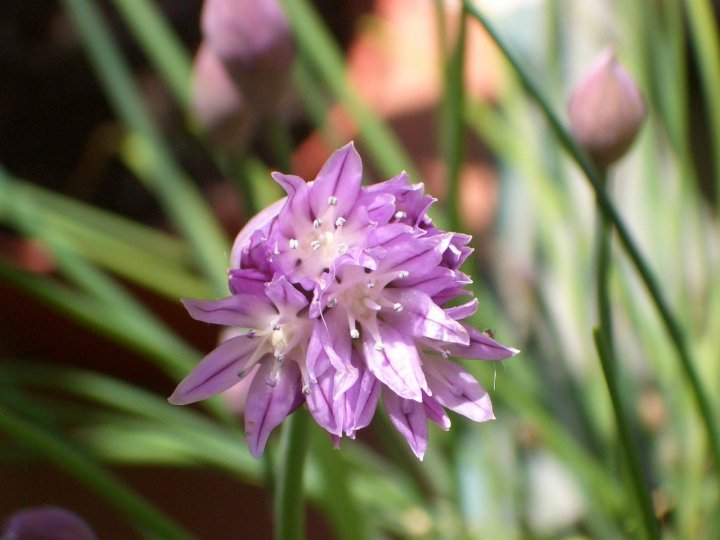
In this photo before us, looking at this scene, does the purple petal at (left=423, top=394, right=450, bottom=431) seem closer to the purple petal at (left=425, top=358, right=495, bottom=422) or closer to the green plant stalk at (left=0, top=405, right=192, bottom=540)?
the purple petal at (left=425, top=358, right=495, bottom=422)

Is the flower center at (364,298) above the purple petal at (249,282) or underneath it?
underneath

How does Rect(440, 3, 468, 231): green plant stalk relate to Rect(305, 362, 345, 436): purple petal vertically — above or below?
above

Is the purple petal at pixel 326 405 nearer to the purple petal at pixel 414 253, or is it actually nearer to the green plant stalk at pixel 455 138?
the purple petal at pixel 414 253

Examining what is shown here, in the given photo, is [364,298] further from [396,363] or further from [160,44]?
[160,44]

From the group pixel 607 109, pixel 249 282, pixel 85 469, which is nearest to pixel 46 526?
pixel 85 469

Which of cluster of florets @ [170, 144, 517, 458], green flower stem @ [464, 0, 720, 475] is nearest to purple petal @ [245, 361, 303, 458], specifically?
cluster of florets @ [170, 144, 517, 458]

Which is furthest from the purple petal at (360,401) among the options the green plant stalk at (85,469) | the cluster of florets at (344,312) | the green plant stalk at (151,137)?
the green plant stalk at (151,137)

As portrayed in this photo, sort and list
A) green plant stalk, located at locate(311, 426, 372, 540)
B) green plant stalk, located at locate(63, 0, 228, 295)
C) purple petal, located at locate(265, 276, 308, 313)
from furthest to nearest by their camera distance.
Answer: green plant stalk, located at locate(63, 0, 228, 295), green plant stalk, located at locate(311, 426, 372, 540), purple petal, located at locate(265, 276, 308, 313)
